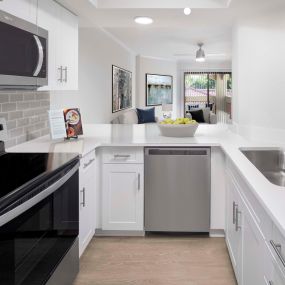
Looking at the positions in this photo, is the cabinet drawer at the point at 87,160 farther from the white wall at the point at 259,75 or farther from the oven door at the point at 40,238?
the white wall at the point at 259,75

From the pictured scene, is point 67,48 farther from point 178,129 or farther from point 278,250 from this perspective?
point 278,250

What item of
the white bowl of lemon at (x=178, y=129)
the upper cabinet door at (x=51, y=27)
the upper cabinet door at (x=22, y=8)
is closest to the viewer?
the upper cabinet door at (x=22, y=8)

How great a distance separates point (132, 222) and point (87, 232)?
526 millimetres

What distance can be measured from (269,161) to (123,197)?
1208mm

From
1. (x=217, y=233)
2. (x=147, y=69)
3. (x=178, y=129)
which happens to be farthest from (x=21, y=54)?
(x=147, y=69)

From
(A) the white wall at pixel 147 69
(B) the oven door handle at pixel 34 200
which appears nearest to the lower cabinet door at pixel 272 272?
(B) the oven door handle at pixel 34 200

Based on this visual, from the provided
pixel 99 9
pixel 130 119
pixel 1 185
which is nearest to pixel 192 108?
pixel 130 119

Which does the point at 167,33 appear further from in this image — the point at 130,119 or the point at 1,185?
the point at 1,185

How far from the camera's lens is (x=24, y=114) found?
301 centimetres

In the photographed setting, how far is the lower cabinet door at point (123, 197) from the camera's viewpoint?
11.0 feet

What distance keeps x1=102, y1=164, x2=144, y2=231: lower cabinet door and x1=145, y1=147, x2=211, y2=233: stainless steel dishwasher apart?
68 mm

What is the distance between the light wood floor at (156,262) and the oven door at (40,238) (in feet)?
1.51

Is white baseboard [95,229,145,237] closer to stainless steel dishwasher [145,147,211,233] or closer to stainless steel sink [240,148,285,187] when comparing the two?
stainless steel dishwasher [145,147,211,233]

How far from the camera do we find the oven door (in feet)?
4.90
